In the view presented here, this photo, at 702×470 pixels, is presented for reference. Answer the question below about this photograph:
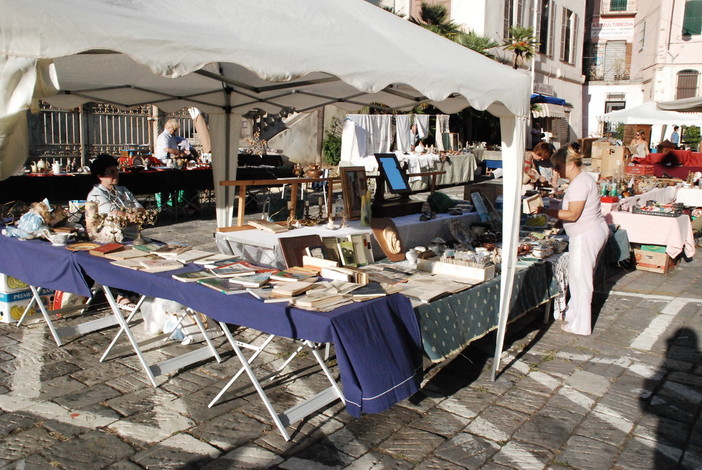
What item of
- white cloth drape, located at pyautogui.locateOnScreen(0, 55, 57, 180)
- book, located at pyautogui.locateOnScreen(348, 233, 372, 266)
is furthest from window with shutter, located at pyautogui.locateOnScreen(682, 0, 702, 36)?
white cloth drape, located at pyautogui.locateOnScreen(0, 55, 57, 180)

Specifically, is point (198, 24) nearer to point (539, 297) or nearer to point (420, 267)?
point (420, 267)

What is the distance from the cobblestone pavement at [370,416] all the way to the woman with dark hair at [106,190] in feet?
3.28

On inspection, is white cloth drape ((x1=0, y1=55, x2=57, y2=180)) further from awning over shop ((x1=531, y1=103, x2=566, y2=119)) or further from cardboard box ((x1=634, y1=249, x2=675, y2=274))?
awning over shop ((x1=531, y1=103, x2=566, y2=119))

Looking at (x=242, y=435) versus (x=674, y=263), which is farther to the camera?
(x=674, y=263)

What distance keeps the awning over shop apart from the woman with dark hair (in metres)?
18.1

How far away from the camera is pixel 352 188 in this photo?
516 cm

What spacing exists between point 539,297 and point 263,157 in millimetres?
9153

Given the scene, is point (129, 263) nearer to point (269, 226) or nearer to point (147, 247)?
point (147, 247)

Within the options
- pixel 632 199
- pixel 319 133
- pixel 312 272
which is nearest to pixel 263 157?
pixel 319 133

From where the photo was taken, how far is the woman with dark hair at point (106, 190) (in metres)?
4.91

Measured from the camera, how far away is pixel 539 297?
15.8 ft

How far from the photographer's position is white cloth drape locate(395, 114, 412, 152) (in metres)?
15.8

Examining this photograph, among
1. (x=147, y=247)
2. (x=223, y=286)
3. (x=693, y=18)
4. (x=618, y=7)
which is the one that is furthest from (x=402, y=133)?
(x=618, y=7)

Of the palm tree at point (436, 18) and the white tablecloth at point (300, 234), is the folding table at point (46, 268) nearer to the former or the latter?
the white tablecloth at point (300, 234)
